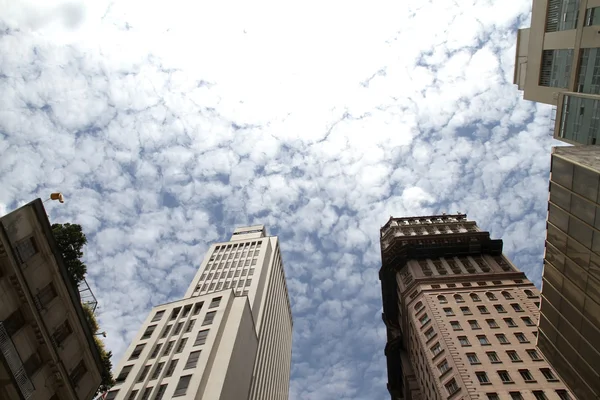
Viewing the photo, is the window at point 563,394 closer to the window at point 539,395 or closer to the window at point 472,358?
the window at point 539,395

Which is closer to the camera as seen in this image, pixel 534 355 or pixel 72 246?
pixel 72 246

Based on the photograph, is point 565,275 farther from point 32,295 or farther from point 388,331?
point 388,331

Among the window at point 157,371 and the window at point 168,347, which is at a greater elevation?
the window at point 157,371

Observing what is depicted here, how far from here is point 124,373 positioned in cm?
4922

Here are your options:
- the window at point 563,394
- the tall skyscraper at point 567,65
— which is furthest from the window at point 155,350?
the tall skyscraper at point 567,65

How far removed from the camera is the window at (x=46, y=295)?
62.6ft

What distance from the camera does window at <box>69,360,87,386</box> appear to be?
20.2 metres

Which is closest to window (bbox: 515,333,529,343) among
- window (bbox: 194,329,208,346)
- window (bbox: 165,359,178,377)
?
window (bbox: 194,329,208,346)

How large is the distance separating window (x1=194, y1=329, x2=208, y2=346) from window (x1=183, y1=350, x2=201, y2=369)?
6.15 ft

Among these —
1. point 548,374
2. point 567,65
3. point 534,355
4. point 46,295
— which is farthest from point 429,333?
point 46,295

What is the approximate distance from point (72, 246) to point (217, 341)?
3050cm

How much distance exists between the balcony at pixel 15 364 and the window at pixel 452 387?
138ft

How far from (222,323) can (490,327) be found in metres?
36.9

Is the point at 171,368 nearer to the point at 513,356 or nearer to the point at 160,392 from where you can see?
the point at 160,392
